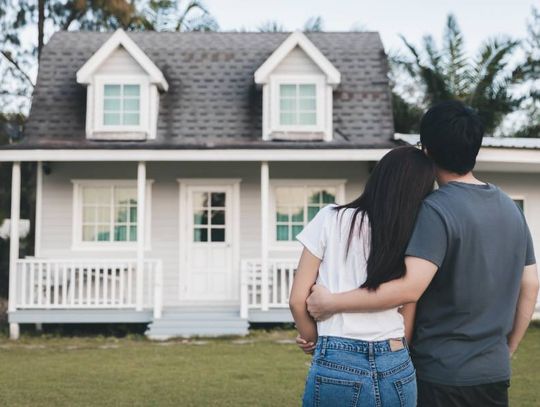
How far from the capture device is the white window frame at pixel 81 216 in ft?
45.4

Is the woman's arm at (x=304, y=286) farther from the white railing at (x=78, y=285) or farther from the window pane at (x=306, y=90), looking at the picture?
the window pane at (x=306, y=90)

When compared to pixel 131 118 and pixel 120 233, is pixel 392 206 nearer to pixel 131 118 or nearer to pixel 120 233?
pixel 131 118

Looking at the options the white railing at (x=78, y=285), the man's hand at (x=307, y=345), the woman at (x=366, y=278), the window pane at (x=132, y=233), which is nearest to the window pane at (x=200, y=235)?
the window pane at (x=132, y=233)

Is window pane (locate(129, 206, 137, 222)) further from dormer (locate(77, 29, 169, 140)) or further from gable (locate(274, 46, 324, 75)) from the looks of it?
gable (locate(274, 46, 324, 75))

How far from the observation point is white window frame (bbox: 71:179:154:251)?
45.4 feet

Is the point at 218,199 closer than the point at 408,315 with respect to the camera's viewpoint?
No

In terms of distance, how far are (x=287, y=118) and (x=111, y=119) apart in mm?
3267

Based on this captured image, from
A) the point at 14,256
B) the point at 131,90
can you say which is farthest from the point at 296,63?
the point at 14,256

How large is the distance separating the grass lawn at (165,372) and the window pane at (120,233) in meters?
2.29

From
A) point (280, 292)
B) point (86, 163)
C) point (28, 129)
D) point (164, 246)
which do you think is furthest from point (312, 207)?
point (28, 129)

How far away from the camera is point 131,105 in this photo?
13.8m

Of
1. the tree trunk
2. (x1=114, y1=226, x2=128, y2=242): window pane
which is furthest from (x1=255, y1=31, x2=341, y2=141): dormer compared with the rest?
the tree trunk

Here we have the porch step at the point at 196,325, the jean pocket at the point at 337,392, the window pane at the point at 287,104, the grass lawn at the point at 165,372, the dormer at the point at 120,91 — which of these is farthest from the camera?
the window pane at the point at 287,104

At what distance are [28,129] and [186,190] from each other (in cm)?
314
